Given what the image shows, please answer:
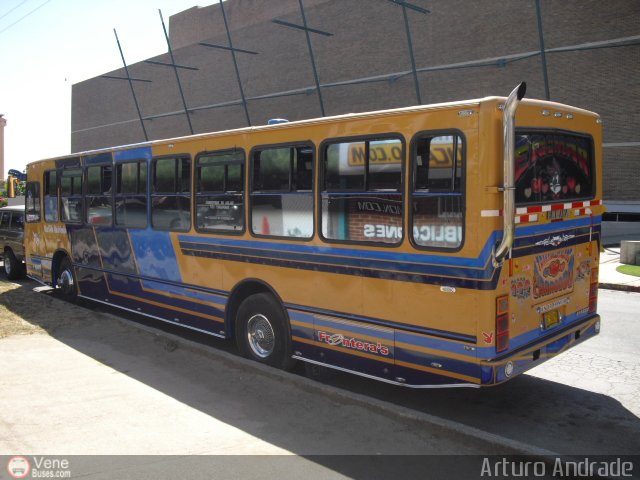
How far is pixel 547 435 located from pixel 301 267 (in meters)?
2.86

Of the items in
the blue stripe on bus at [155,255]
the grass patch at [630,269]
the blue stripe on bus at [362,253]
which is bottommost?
the grass patch at [630,269]

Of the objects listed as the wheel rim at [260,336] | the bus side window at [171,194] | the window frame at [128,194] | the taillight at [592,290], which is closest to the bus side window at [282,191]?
the wheel rim at [260,336]

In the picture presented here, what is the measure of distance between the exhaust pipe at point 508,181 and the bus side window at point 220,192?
339 centimetres

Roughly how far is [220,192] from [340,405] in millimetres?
3174

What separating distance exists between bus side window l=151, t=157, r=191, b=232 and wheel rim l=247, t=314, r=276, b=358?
1.73 metres

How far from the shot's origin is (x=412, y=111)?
17.9ft

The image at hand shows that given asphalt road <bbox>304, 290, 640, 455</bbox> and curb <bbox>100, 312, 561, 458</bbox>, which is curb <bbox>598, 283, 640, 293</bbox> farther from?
curb <bbox>100, 312, 561, 458</bbox>

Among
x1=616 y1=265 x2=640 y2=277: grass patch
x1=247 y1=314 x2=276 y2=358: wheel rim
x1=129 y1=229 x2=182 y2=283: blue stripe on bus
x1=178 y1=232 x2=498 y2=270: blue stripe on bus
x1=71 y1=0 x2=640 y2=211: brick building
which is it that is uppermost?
x1=71 y1=0 x2=640 y2=211: brick building

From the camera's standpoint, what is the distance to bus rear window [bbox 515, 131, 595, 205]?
545 cm

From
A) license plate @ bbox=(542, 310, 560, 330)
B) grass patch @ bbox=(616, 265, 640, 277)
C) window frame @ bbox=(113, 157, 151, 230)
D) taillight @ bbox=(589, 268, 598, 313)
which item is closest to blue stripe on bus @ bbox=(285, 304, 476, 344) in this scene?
license plate @ bbox=(542, 310, 560, 330)

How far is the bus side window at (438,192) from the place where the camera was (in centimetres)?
518

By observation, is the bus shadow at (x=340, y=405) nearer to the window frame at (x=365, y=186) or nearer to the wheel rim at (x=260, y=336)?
the wheel rim at (x=260, y=336)

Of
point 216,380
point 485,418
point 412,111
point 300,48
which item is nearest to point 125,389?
point 216,380

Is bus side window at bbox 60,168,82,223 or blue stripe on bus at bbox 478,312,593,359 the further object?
bus side window at bbox 60,168,82,223
